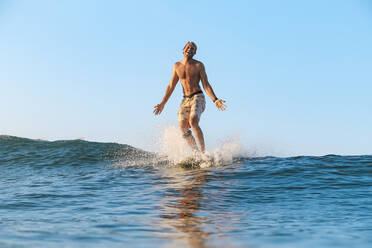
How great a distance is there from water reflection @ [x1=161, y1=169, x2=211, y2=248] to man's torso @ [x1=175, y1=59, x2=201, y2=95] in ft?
6.52

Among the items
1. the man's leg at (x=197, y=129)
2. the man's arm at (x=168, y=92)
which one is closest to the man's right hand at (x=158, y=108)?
the man's arm at (x=168, y=92)

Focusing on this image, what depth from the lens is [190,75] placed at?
9062 mm

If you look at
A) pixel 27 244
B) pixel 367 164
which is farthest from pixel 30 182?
pixel 367 164

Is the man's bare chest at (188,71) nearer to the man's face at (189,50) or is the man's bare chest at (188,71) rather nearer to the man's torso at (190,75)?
the man's torso at (190,75)

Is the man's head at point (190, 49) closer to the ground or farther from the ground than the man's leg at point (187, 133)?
farther from the ground

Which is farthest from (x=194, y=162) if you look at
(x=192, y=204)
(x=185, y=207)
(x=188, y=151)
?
(x=185, y=207)

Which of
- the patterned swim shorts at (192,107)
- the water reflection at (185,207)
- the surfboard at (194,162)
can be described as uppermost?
the patterned swim shorts at (192,107)

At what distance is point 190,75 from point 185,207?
440cm

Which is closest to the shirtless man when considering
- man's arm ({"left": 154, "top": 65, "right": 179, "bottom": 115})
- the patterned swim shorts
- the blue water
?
the patterned swim shorts

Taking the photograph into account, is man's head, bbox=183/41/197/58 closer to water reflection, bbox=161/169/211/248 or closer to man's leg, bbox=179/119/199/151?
man's leg, bbox=179/119/199/151

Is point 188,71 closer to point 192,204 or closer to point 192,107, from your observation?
point 192,107

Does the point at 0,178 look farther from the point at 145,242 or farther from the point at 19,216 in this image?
the point at 145,242

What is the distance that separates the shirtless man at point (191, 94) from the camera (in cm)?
900

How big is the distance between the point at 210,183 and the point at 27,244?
4.14m
